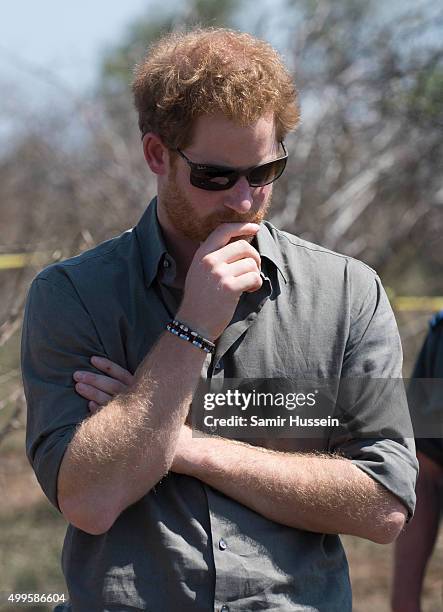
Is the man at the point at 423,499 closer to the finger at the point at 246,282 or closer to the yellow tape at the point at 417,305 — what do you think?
the finger at the point at 246,282

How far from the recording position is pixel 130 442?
7.41ft

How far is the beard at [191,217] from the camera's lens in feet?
8.16

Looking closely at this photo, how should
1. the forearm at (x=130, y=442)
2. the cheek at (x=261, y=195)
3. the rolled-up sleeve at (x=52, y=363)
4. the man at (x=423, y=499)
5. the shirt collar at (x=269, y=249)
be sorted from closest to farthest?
the forearm at (x=130, y=442), the rolled-up sleeve at (x=52, y=363), the cheek at (x=261, y=195), the shirt collar at (x=269, y=249), the man at (x=423, y=499)

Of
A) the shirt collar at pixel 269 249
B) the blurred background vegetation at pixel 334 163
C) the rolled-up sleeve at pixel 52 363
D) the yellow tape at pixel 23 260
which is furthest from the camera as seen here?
the blurred background vegetation at pixel 334 163

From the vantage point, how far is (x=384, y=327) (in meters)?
2.57

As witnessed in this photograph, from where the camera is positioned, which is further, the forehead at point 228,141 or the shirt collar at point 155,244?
the shirt collar at point 155,244

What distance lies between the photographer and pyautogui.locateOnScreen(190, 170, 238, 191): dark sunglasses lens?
7.95ft

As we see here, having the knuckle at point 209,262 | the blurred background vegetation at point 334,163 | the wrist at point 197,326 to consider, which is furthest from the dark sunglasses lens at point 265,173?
the blurred background vegetation at point 334,163

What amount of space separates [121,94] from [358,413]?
276 inches

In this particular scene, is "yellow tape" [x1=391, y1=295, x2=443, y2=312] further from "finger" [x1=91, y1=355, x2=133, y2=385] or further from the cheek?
"finger" [x1=91, y1=355, x2=133, y2=385]

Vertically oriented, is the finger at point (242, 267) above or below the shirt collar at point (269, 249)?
above

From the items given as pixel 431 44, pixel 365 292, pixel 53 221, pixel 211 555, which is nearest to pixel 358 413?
pixel 365 292

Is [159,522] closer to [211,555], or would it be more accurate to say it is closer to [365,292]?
[211,555]

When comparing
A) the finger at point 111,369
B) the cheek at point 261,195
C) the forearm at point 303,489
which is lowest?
the forearm at point 303,489
